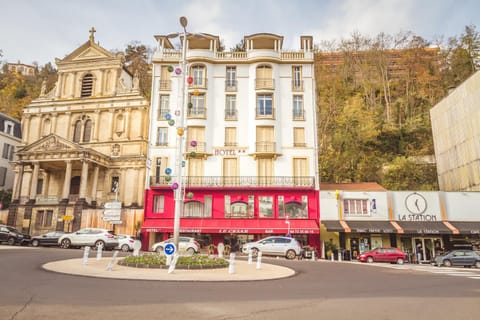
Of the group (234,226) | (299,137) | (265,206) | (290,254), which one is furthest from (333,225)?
(299,137)

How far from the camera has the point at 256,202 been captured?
29.2 metres

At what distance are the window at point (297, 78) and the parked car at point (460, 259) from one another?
17647 millimetres

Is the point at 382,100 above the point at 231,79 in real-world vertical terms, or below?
above

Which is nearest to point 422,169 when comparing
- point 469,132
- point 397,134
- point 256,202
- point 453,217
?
point 397,134

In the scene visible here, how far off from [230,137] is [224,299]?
24299 millimetres

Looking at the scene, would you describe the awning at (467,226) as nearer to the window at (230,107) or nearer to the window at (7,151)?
the window at (230,107)

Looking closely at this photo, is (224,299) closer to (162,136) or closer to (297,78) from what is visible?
(162,136)

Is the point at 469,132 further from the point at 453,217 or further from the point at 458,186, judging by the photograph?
the point at 453,217

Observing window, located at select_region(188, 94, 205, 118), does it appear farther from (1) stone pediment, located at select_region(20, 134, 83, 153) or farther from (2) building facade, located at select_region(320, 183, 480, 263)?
(2) building facade, located at select_region(320, 183, 480, 263)

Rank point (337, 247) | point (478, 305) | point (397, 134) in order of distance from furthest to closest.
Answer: point (397, 134)
point (337, 247)
point (478, 305)

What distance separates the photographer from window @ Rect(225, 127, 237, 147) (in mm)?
31281

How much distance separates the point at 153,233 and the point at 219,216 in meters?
5.48

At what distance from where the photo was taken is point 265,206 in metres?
29.1

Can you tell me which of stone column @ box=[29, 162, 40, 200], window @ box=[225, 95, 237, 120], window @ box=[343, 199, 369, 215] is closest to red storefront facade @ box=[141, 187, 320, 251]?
window @ box=[343, 199, 369, 215]
